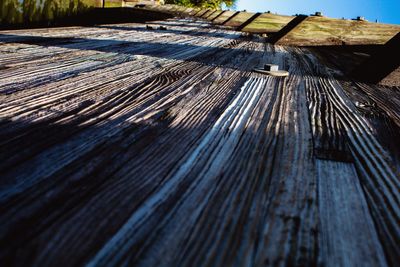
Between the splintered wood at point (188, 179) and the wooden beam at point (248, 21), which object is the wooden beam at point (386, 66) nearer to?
the splintered wood at point (188, 179)

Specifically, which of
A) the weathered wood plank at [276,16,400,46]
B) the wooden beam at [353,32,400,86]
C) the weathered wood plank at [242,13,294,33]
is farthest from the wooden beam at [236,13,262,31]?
the wooden beam at [353,32,400,86]

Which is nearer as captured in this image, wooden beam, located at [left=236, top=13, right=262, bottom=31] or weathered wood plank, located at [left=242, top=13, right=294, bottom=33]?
weathered wood plank, located at [left=242, top=13, right=294, bottom=33]

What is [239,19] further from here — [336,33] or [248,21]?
[336,33]

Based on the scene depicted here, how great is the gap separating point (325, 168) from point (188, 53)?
8.41ft

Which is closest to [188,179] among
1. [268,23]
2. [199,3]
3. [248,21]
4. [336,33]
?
[336,33]

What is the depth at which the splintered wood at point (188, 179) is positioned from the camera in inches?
23.0

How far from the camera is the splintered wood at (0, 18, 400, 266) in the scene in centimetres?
58

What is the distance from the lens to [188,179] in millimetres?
811

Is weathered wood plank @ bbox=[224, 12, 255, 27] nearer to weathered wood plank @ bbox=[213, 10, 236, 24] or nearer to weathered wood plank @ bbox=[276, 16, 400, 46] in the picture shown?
weathered wood plank @ bbox=[213, 10, 236, 24]

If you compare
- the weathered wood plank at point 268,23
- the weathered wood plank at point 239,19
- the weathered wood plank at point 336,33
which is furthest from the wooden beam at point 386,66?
the weathered wood plank at point 239,19

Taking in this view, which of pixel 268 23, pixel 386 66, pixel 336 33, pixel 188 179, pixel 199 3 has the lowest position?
pixel 188 179

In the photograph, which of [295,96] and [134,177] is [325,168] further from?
[295,96]

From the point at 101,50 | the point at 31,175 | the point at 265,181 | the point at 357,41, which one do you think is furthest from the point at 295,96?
the point at 357,41

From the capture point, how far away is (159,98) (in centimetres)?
154
